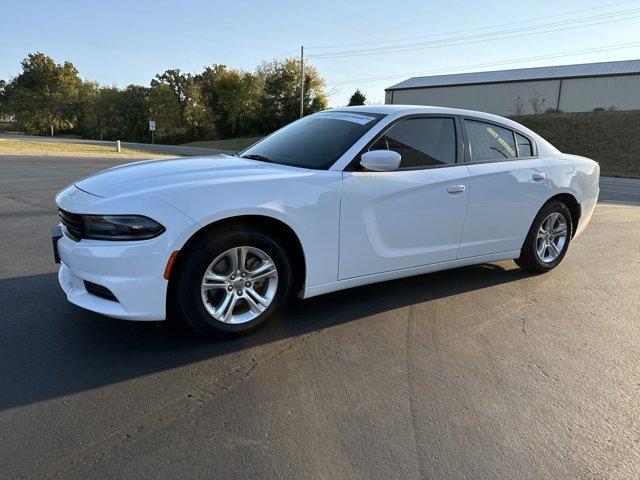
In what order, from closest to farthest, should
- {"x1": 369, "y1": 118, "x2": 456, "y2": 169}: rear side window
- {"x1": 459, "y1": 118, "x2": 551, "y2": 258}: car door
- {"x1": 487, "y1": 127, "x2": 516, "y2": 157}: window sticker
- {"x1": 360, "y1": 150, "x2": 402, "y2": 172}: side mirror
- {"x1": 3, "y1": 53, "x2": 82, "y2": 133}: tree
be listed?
{"x1": 360, "y1": 150, "x2": 402, "y2": 172}: side mirror
{"x1": 369, "y1": 118, "x2": 456, "y2": 169}: rear side window
{"x1": 459, "y1": 118, "x2": 551, "y2": 258}: car door
{"x1": 487, "y1": 127, "x2": 516, "y2": 157}: window sticker
{"x1": 3, "y1": 53, "x2": 82, "y2": 133}: tree

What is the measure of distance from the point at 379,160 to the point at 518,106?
44.3 m

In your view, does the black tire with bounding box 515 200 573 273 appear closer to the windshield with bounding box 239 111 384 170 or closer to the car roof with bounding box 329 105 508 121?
the car roof with bounding box 329 105 508 121

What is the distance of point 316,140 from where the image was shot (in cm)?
404

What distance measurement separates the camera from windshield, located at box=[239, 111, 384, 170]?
3768 mm

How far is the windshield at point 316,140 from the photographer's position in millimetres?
3768

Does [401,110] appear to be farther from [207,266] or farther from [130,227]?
[130,227]

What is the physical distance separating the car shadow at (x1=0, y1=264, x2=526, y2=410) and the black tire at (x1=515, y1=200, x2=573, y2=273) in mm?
778

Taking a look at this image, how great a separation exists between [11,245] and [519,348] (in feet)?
18.0

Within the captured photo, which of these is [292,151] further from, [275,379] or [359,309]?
[275,379]

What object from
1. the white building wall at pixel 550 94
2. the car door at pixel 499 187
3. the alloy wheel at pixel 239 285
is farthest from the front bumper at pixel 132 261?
the white building wall at pixel 550 94

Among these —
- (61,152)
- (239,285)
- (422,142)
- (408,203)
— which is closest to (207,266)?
(239,285)

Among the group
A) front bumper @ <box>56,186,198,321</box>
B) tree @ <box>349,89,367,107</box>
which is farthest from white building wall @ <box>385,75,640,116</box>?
front bumper @ <box>56,186,198,321</box>

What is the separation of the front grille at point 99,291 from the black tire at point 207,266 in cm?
37

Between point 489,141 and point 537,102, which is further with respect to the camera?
point 537,102
